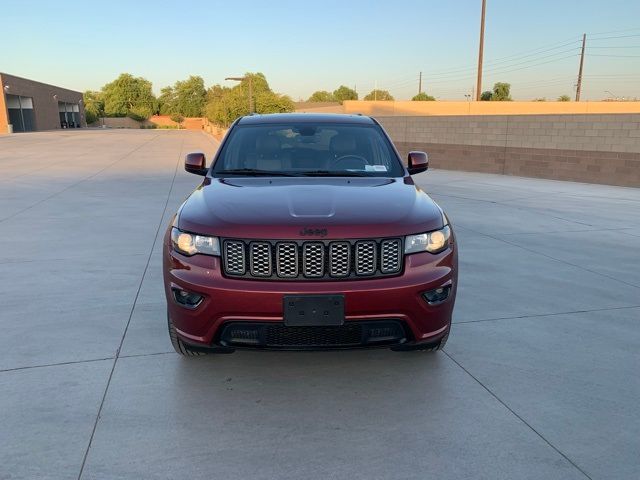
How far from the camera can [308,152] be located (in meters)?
4.40

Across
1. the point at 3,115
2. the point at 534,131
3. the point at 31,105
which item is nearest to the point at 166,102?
the point at 31,105

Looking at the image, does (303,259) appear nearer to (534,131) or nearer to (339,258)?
(339,258)

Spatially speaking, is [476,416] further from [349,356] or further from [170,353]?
[170,353]

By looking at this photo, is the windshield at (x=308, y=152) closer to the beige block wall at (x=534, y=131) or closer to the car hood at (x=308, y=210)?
Answer: the car hood at (x=308, y=210)

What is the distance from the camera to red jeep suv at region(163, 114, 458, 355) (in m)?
2.82

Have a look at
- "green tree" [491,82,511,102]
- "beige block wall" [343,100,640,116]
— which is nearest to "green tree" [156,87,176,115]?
"green tree" [491,82,511,102]

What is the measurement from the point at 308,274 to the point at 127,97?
139147mm

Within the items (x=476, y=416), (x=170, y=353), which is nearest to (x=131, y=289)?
(x=170, y=353)

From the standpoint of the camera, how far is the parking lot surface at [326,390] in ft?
8.29

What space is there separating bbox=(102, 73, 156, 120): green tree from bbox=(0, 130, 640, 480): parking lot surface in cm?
12944

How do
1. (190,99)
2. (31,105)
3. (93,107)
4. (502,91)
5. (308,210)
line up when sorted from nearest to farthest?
(308,210), (31,105), (502,91), (93,107), (190,99)

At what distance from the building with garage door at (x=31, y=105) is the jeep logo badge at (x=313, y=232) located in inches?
2313

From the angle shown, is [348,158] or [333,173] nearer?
[333,173]

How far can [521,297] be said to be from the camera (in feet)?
15.9
